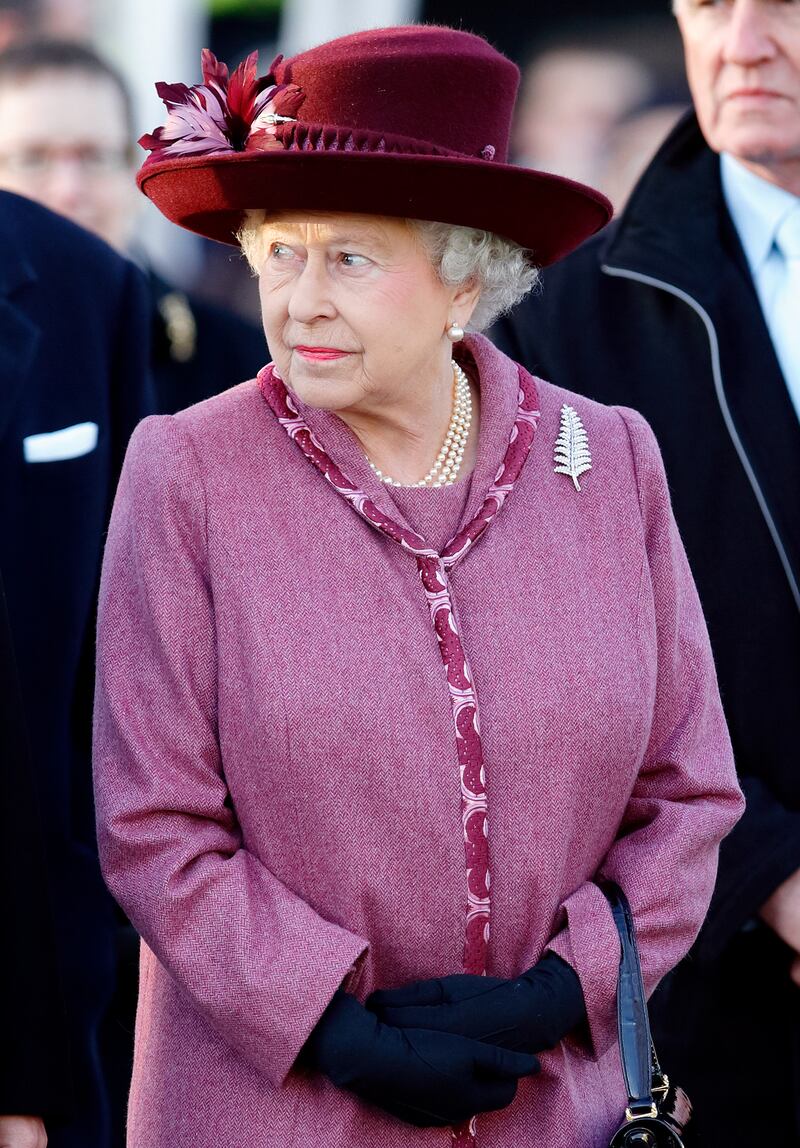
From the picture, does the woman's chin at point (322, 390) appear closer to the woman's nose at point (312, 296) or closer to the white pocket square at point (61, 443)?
the woman's nose at point (312, 296)

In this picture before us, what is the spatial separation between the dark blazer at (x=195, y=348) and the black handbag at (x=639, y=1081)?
121 inches

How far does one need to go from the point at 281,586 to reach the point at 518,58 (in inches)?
157

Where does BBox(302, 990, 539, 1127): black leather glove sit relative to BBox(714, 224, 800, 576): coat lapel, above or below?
below

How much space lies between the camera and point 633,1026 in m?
2.36

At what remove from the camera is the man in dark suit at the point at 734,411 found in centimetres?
313

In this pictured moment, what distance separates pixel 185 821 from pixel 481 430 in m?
0.72

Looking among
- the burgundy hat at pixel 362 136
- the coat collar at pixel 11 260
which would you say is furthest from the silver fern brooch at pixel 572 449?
the coat collar at pixel 11 260

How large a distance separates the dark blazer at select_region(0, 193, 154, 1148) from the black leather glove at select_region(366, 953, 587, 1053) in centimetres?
109

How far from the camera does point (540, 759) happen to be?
238 centimetres

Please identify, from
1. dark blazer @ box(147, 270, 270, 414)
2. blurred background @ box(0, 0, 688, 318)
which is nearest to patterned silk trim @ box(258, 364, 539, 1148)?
dark blazer @ box(147, 270, 270, 414)

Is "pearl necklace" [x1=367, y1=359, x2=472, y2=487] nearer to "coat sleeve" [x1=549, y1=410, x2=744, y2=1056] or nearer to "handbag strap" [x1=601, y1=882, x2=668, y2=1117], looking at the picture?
"coat sleeve" [x1=549, y1=410, x2=744, y2=1056]

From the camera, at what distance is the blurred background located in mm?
5645

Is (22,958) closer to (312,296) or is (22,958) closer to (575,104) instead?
(312,296)

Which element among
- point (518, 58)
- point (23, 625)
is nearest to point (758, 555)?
point (23, 625)
